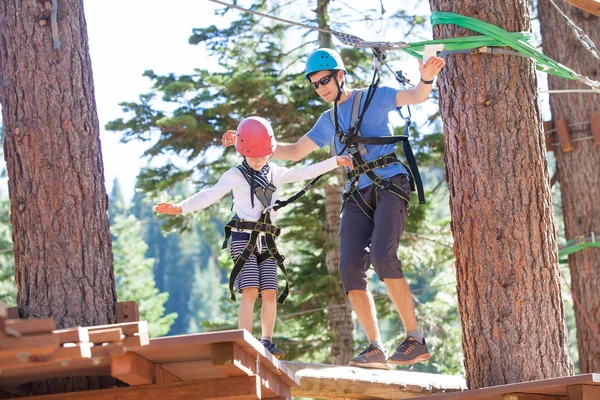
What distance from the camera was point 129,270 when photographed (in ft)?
105

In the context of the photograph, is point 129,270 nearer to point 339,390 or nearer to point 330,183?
point 330,183

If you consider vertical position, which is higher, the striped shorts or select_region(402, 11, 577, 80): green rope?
select_region(402, 11, 577, 80): green rope

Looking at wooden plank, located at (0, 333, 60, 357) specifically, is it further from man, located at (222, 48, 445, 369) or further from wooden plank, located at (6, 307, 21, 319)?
man, located at (222, 48, 445, 369)

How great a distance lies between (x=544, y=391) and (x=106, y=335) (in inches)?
105

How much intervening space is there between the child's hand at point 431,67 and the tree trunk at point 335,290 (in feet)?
22.7

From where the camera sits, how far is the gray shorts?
5965 mm

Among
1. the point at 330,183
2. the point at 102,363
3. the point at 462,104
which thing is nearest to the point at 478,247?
the point at 462,104

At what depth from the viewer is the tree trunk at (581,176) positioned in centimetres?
912

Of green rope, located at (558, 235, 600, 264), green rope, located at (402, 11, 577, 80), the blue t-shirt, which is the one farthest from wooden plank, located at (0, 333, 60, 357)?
green rope, located at (558, 235, 600, 264)

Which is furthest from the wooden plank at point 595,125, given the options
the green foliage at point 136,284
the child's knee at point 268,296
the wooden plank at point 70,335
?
the green foliage at point 136,284

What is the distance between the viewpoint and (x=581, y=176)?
30.8ft

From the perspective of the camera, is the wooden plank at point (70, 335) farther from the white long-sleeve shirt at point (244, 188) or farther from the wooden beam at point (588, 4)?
the wooden beam at point (588, 4)

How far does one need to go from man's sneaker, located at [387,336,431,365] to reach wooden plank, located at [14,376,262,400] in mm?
1140

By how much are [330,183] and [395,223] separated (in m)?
6.07
